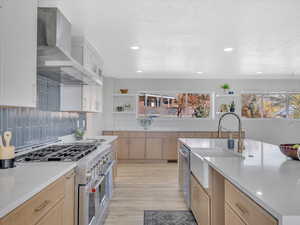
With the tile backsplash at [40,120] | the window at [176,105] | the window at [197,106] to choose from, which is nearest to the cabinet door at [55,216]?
the tile backsplash at [40,120]

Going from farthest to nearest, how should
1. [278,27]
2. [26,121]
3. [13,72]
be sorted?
[278,27], [26,121], [13,72]

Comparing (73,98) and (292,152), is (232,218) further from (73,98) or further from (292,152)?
(73,98)

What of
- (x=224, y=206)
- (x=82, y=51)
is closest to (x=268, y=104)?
(x=82, y=51)

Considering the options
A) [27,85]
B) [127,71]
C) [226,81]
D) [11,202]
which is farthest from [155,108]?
[11,202]

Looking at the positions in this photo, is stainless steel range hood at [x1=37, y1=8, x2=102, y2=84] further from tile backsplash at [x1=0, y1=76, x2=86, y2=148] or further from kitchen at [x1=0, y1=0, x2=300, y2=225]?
tile backsplash at [x1=0, y1=76, x2=86, y2=148]

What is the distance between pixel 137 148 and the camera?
259 inches

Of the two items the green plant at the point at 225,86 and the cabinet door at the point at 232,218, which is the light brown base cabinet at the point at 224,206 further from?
the green plant at the point at 225,86

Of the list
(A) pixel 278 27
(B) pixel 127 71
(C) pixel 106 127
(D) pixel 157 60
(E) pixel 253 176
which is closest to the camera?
(E) pixel 253 176

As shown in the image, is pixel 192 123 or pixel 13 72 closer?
pixel 13 72

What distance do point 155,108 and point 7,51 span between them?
576 centimetres

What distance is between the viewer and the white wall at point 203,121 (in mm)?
7031

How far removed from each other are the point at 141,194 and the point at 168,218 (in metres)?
0.94

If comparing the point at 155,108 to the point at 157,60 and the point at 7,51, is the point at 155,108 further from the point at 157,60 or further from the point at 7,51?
the point at 7,51

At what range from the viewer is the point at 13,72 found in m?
1.61
